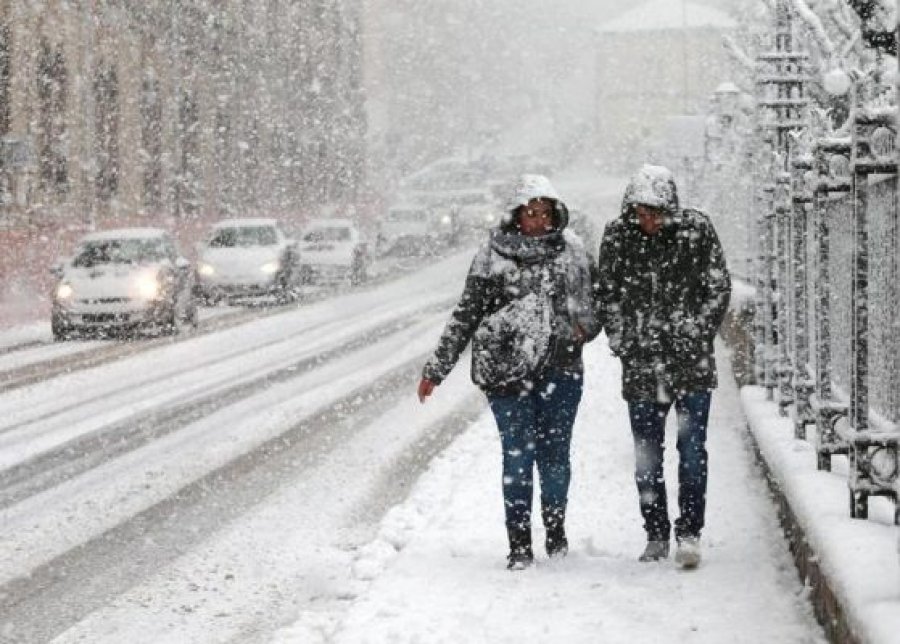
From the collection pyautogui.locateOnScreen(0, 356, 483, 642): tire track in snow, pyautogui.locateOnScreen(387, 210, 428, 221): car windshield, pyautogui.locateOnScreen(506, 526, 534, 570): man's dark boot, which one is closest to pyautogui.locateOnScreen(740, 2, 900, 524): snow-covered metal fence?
pyautogui.locateOnScreen(506, 526, 534, 570): man's dark boot

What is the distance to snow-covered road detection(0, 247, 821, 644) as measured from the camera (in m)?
5.91

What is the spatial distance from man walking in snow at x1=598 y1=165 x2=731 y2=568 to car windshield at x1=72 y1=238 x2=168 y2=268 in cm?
1675

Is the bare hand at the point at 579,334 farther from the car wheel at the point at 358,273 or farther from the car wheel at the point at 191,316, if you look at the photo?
the car wheel at the point at 358,273

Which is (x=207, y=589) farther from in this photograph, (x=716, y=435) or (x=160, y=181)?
(x=160, y=181)

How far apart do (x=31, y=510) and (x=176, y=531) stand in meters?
1.19

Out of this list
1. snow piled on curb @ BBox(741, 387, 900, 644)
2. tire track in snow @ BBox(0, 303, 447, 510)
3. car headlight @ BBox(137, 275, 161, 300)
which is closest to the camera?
snow piled on curb @ BBox(741, 387, 900, 644)

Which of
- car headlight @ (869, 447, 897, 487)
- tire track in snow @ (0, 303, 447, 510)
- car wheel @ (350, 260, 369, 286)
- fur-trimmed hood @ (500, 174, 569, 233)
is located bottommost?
car wheel @ (350, 260, 369, 286)

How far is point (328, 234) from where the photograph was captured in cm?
3409

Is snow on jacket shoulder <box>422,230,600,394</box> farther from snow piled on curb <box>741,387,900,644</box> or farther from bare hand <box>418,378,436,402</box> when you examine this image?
snow piled on curb <box>741,387,900,644</box>

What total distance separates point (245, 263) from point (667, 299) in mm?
21721

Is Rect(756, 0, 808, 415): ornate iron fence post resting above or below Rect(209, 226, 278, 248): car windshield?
above

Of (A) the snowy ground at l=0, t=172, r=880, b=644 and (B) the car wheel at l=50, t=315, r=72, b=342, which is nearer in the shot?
(A) the snowy ground at l=0, t=172, r=880, b=644

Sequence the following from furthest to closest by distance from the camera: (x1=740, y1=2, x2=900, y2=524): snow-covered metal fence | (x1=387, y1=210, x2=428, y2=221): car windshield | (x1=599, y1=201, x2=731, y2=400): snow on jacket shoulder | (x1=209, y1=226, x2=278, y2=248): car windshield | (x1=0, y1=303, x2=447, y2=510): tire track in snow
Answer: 1. (x1=387, y1=210, x2=428, y2=221): car windshield
2. (x1=209, y1=226, x2=278, y2=248): car windshield
3. (x1=0, y1=303, x2=447, y2=510): tire track in snow
4. (x1=599, y1=201, x2=731, y2=400): snow on jacket shoulder
5. (x1=740, y1=2, x2=900, y2=524): snow-covered metal fence

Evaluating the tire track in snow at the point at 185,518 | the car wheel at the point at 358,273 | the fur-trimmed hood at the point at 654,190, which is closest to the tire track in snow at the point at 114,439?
the tire track in snow at the point at 185,518
